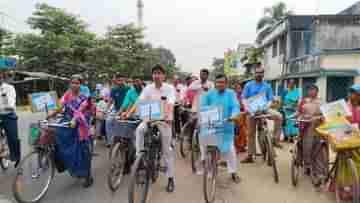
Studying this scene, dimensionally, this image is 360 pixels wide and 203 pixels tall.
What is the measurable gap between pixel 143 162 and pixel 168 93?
102 cm

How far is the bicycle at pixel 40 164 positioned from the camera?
345 centimetres

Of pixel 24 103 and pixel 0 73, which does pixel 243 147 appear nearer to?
pixel 0 73

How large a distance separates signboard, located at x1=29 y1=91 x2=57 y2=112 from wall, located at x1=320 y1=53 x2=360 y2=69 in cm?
1433

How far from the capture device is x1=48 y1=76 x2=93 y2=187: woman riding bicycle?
383cm

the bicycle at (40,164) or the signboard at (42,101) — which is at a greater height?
the signboard at (42,101)

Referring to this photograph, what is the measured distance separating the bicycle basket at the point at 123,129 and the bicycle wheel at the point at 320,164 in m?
2.64

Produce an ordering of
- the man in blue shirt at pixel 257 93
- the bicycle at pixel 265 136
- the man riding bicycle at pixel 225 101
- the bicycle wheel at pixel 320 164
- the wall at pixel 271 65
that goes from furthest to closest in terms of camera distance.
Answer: the wall at pixel 271 65 → the man in blue shirt at pixel 257 93 → the bicycle at pixel 265 136 → the man riding bicycle at pixel 225 101 → the bicycle wheel at pixel 320 164

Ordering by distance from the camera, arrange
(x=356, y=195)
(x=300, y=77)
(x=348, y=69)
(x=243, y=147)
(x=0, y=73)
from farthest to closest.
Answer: (x=300, y=77)
(x=348, y=69)
(x=243, y=147)
(x=0, y=73)
(x=356, y=195)

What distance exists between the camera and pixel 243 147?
21.1ft

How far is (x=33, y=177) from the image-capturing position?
363 centimetres

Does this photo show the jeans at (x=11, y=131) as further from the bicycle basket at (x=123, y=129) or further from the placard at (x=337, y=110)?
the placard at (x=337, y=110)

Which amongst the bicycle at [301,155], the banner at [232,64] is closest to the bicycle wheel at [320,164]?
the bicycle at [301,155]

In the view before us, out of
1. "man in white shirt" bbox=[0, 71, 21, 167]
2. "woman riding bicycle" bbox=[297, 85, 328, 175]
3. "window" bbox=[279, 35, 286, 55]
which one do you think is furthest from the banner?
"man in white shirt" bbox=[0, 71, 21, 167]

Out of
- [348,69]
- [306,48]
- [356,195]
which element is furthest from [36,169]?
[306,48]
